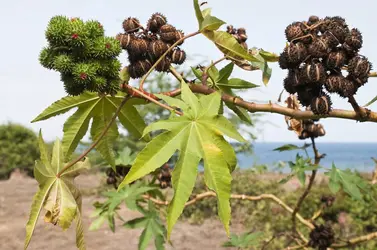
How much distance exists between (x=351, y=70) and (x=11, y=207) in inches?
331

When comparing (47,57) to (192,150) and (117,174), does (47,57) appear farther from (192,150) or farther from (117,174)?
(117,174)

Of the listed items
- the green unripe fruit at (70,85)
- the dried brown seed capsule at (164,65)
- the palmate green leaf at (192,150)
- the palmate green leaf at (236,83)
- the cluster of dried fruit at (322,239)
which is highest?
the dried brown seed capsule at (164,65)

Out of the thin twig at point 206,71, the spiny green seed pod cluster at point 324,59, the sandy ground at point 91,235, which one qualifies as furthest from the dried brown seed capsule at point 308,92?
the sandy ground at point 91,235

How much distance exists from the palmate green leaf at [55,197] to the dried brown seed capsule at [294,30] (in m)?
0.76

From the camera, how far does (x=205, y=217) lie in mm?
8734

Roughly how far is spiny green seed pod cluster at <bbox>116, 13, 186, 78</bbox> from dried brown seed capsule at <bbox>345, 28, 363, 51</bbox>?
17.6 inches

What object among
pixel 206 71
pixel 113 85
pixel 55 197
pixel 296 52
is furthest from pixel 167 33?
pixel 55 197

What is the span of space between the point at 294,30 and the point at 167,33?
1.15 feet

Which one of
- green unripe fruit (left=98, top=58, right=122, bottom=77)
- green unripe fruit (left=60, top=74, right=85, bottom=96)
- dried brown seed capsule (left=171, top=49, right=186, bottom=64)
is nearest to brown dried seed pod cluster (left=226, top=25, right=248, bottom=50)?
dried brown seed capsule (left=171, top=49, right=186, bottom=64)

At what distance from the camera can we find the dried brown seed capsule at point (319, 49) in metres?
1.31

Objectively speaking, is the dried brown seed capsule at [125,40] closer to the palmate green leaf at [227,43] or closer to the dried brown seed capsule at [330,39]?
the palmate green leaf at [227,43]

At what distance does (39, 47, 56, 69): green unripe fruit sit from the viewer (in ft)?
4.14

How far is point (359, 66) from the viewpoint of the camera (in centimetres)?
131

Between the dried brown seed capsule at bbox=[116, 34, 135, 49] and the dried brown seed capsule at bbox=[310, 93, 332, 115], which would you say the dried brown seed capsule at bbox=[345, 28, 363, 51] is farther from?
the dried brown seed capsule at bbox=[116, 34, 135, 49]
